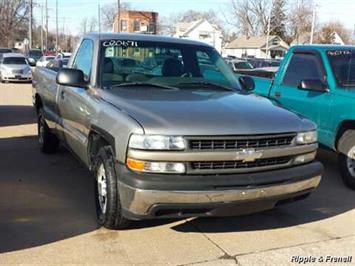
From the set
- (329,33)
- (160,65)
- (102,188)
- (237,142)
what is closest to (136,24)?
(329,33)

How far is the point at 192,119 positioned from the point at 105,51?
1798 millimetres

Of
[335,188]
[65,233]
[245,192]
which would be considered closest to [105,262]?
[65,233]

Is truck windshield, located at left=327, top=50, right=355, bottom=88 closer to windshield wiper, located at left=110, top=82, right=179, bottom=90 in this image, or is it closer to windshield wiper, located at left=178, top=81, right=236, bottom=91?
windshield wiper, located at left=178, top=81, right=236, bottom=91

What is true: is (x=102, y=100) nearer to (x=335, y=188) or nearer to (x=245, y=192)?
(x=245, y=192)

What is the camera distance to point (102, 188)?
16.1 ft

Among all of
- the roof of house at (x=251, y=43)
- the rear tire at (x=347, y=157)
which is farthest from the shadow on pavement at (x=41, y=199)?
the roof of house at (x=251, y=43)

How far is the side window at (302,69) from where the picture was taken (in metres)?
7.36

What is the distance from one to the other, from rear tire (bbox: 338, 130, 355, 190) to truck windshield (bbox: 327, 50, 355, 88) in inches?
29.9

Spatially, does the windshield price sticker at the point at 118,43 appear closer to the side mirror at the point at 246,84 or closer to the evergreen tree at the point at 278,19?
the side mirror at the point at 246,84

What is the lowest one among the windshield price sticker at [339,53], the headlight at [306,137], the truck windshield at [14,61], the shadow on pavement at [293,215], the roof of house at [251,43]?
the shadow on pavement at [293,215]

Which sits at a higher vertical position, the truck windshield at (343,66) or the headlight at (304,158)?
the truck windshield at (343,66)

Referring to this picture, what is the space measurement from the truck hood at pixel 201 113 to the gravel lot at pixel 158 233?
1.04 m

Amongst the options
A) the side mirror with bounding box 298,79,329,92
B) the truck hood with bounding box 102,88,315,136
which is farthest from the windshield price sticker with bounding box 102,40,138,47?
the side mirror with bounding box 298,79,329,92

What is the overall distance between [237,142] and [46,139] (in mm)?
4433
